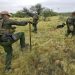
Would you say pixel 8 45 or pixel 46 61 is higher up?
pixel 8 45

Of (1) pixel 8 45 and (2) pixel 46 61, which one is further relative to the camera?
(1) pixel 8 45

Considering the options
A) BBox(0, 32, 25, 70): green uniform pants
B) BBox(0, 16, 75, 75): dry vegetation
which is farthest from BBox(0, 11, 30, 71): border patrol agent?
BBox(0, 16, 75, 75): dry vegetation

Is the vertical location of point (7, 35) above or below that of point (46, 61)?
above

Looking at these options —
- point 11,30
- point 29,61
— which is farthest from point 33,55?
point 11,30

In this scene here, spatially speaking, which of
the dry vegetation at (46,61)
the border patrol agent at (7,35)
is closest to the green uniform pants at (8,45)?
the border patrol agent at (7,35)

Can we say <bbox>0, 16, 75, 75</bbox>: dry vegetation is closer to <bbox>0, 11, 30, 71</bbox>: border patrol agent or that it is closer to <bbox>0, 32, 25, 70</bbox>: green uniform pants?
<bbox>0, 32, 25, 70</bbox>: green uniform pants

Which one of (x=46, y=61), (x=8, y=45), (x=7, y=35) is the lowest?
(x=46, y=61)

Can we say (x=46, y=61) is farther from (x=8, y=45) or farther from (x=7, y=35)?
(x=7, y=35)

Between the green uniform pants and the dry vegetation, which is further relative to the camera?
the green uniform pants

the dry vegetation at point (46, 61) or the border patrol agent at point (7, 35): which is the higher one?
the border patrol agent at point (7, 35)

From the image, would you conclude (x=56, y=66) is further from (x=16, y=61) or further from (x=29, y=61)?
(x=16, y=61)

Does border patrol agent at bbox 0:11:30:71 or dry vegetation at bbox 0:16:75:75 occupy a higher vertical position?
border patrol agent at bbox 0:11:30:71

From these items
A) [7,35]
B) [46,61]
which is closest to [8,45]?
[7,35]

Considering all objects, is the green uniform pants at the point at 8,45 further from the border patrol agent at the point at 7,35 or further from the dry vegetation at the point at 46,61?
the dry vegetation at the point at 46,61
